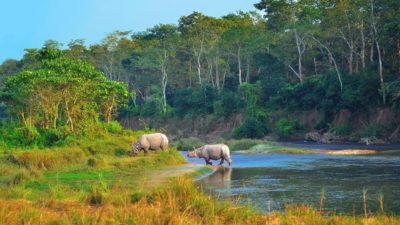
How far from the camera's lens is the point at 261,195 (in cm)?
1809

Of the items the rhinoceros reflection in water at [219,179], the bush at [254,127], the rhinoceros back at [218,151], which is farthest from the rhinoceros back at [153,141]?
the bush at [254,127]

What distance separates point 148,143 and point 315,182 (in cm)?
1085

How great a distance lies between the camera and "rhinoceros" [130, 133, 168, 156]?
2931 cm

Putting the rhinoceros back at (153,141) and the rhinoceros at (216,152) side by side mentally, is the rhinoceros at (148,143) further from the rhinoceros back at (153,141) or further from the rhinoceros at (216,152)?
the rhinoceros at (216,152)

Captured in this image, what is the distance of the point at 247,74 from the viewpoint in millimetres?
66500

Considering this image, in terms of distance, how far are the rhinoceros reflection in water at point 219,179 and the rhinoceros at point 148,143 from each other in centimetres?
375

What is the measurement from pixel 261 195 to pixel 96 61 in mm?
59923

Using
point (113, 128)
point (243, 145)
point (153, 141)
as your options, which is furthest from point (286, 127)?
point (153, 141)

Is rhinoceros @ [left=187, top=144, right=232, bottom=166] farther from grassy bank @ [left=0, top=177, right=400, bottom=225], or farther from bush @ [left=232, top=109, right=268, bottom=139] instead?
bush @ [left=232, top=109, right=268, bottom=139]

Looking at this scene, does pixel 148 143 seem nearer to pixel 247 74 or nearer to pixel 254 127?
pixel 254 127

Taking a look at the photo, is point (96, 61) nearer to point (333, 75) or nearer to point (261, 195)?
point (333, 75)

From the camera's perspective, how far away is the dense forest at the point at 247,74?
112 feet

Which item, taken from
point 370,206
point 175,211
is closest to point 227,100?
point 370,206

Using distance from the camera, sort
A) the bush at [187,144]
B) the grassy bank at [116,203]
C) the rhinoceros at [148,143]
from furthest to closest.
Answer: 1. the bush at [187,144]
2. the rhinoceros at [148,143]
3. the grassy bank at [116,203]
